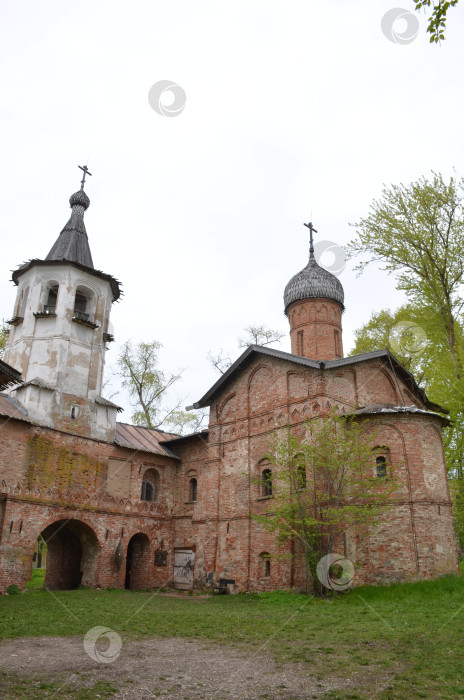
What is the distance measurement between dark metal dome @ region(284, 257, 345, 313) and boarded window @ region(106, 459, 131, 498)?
986cm

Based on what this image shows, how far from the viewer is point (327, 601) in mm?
14047

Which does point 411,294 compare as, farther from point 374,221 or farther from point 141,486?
point 141,486

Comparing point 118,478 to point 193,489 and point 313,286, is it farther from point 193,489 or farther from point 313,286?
point 313,286

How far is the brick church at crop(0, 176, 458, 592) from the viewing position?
16.4 metres

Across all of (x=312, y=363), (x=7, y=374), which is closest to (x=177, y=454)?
(x=312, y=363)

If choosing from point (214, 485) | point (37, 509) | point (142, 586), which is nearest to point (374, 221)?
point (214, 485)

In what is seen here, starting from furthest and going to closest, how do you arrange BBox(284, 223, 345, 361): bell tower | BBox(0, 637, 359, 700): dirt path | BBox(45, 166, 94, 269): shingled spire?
BBox(45, 166, 94, 269): shingled spire
BBox(284, 223, 345, 361): bell tower
BBox(0, 637, 359, 700): dirt path

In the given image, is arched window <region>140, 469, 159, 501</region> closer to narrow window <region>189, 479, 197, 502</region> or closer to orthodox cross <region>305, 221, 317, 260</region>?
narrow window <region>189, 479, 197, 502</region>

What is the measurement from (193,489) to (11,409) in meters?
8.33

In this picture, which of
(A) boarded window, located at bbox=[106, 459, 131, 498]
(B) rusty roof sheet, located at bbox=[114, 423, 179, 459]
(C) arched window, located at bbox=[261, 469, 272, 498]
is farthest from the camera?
(B) rusty roof sheet, located at bbox=[114, 423, 179, 459]

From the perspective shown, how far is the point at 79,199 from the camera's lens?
2489cm

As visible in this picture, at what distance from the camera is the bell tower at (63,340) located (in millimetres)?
19703

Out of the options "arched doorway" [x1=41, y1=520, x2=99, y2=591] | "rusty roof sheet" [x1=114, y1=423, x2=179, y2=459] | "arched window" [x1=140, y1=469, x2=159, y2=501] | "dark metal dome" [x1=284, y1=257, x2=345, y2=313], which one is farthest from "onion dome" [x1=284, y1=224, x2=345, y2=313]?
"arched doorway" [x1=41, y1=520, x2=99, y2=591]

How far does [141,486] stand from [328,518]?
9.50 m
